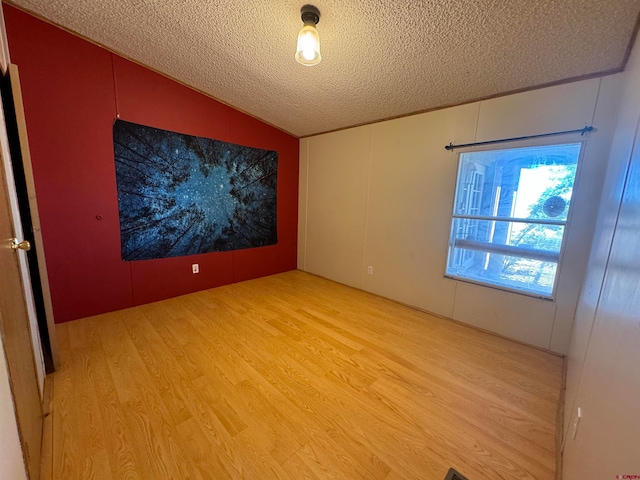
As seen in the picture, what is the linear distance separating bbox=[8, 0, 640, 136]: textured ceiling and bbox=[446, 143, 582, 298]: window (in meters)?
0.62

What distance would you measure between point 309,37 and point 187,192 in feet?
7.27

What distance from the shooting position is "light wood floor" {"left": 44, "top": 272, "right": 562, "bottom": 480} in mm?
1187

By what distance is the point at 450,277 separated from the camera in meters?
2.65

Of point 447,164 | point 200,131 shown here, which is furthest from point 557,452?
point 200,131

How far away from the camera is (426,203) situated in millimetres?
2762

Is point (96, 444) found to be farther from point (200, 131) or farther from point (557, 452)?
point (200, 131)

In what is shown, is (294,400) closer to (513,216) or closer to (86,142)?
(513,216)

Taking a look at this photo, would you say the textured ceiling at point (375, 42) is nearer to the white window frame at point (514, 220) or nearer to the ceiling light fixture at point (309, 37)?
the ceiling light fixture at point (309, 37)

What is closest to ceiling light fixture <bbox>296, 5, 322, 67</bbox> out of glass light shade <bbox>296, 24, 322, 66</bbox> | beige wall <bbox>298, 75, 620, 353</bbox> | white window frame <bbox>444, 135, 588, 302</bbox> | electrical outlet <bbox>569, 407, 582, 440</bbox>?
glass light shade <bbox>296, 24, 322, 66</bbox>

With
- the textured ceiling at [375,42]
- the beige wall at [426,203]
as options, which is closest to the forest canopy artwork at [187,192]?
the textured ceiling at [375,42]

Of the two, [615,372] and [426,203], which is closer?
[615,372]

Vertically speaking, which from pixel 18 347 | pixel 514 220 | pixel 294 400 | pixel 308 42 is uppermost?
pixel 308 42

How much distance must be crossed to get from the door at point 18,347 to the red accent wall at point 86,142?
1.45 metres

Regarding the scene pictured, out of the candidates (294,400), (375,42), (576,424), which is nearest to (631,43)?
(375,42)
